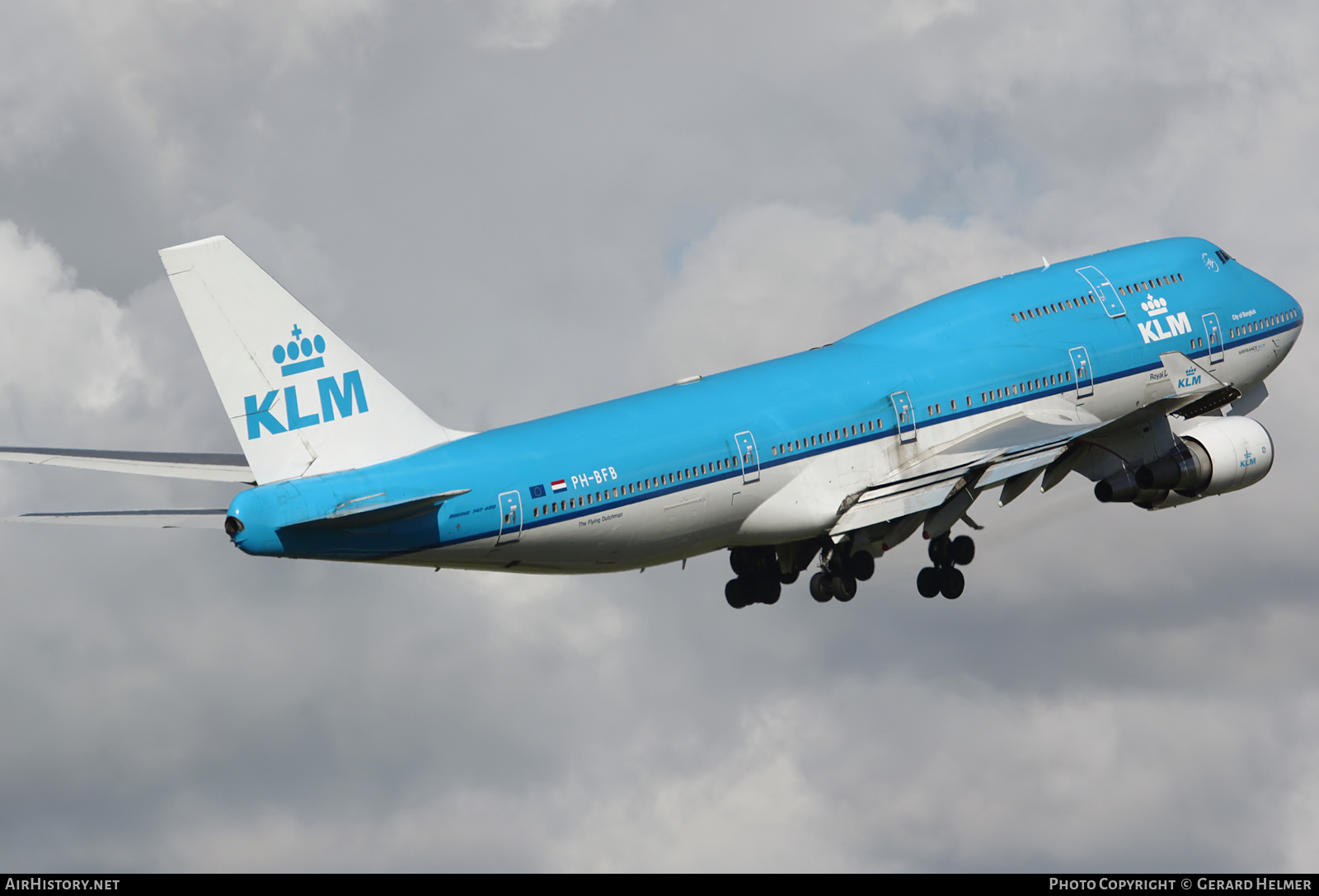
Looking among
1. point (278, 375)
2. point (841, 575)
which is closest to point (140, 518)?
point (278, 375)

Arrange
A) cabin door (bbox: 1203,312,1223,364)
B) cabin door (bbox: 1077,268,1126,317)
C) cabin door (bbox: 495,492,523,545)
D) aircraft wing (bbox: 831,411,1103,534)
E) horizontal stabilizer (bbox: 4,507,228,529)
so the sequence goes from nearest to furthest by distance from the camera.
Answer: horizontal stabilizer (bbox: 4,507,228,529) < cabin door (bbox: 495,492,523,545) < aircraft wing (bbox: 831,411,1103,534) < cabin door (bbox: 1077,268,1126,317) < cabin door (bbox: 1203,312,1223,364)

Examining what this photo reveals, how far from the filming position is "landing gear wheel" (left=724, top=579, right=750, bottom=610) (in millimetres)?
50875

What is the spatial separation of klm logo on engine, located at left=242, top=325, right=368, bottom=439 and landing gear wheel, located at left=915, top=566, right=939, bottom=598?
54.6 feet

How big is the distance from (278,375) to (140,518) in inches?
155

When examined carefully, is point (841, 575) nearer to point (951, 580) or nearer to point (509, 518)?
point (951, 580)

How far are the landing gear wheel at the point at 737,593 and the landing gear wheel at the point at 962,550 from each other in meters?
5.25

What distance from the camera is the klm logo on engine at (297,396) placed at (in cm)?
3856

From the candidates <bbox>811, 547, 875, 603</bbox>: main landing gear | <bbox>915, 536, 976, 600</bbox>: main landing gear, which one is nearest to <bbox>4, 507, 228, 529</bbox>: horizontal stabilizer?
<bbox>811, 547, 875, 603</bbox>: main landing gear

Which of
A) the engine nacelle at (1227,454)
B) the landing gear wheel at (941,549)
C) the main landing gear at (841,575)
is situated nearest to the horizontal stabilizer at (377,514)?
the main landing gear at (841,575)

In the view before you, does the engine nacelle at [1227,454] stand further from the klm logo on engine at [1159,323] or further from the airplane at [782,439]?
the klm logo on engine at [1159,323]

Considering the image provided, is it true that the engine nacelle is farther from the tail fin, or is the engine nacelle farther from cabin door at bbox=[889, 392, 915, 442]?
the tail fin

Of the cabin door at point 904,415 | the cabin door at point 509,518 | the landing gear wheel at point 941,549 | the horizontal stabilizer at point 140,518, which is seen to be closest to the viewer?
the horizontal stabilizer at point 140,518

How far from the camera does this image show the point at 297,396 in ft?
128

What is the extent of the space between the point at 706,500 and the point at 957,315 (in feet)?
31.0
